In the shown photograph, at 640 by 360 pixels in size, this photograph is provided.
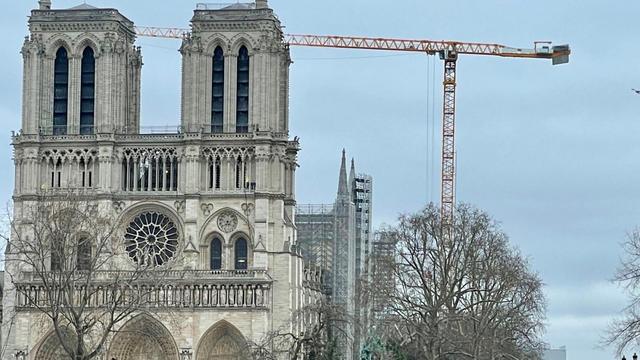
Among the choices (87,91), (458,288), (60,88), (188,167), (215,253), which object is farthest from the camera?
(87,91)

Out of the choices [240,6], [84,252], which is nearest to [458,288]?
[84,252]

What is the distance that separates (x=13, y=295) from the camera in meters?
129

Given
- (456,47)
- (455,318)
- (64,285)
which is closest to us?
(64,285)

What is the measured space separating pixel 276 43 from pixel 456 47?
30.7 meters

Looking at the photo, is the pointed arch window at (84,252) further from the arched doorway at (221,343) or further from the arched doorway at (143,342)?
the arched doorway at (221,343)

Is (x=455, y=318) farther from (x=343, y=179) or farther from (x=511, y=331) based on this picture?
(x=343, y=179)

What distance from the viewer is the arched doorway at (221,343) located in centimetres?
12488

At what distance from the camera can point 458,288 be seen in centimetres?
10200

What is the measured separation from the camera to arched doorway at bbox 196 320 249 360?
12488 centimetres

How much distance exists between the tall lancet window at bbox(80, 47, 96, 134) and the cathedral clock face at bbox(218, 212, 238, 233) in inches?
448

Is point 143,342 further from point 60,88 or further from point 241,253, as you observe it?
point 60,88

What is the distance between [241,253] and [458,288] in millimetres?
28488

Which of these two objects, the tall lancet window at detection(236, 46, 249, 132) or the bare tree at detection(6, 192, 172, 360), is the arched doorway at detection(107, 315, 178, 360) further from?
the tall lancet window at detection(236, 46, 249, 132)

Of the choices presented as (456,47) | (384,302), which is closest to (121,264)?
(384,302)
